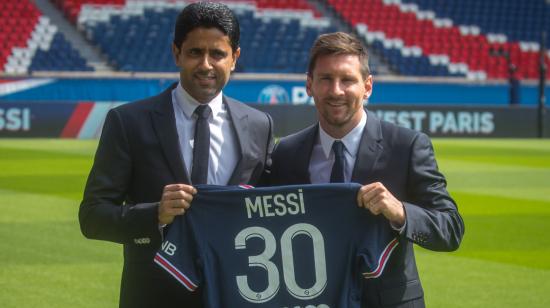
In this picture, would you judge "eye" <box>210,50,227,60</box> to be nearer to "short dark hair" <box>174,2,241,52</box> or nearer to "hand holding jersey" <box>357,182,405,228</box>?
"short dark hair" <box>174,2,241,52</box>

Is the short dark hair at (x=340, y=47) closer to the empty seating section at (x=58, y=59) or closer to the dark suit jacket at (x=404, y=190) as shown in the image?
the dark suit jacket at (x=404, y=190)

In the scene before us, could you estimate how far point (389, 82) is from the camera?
31094 millimetres

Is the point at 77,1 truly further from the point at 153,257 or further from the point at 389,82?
the point at 153,257

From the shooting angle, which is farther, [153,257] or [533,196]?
[533,196]

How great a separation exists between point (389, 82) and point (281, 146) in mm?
26979

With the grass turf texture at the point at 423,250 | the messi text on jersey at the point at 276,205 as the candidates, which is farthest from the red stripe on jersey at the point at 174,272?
the grass turf texture at the point at 423,250

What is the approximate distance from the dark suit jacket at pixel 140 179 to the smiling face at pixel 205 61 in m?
0.18

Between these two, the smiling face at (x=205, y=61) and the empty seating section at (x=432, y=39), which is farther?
the empty seating section at (x=432, y=39)

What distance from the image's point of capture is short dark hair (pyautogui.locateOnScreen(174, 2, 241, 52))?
418 centimetres

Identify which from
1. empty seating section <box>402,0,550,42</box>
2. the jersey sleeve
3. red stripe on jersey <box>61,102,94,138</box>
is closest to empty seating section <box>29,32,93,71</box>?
red stripe on jersey <box>61,102,94,138</box>

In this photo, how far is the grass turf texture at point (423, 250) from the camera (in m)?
7.77

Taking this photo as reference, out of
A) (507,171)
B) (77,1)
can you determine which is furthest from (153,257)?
(77,1)

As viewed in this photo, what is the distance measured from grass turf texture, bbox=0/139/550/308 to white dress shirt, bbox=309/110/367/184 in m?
3.43

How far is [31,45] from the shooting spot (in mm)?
31453
